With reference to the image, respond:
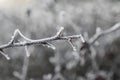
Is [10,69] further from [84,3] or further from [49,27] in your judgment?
[84,3]

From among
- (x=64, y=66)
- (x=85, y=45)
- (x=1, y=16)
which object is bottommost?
(x=85, y=45)

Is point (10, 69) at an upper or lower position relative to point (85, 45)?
upper

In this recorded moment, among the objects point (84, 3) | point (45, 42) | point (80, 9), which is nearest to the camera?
point (45, 42)

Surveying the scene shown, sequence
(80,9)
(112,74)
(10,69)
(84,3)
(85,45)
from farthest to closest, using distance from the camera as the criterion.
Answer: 1. (84,3)
2. (80,9)
3. (112,74)
4. (10,69)
5. (85,45)

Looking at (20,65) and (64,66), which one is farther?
(64,66)

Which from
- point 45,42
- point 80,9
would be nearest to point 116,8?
point 80,9

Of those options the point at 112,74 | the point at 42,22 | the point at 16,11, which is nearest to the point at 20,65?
the point at 112,74
